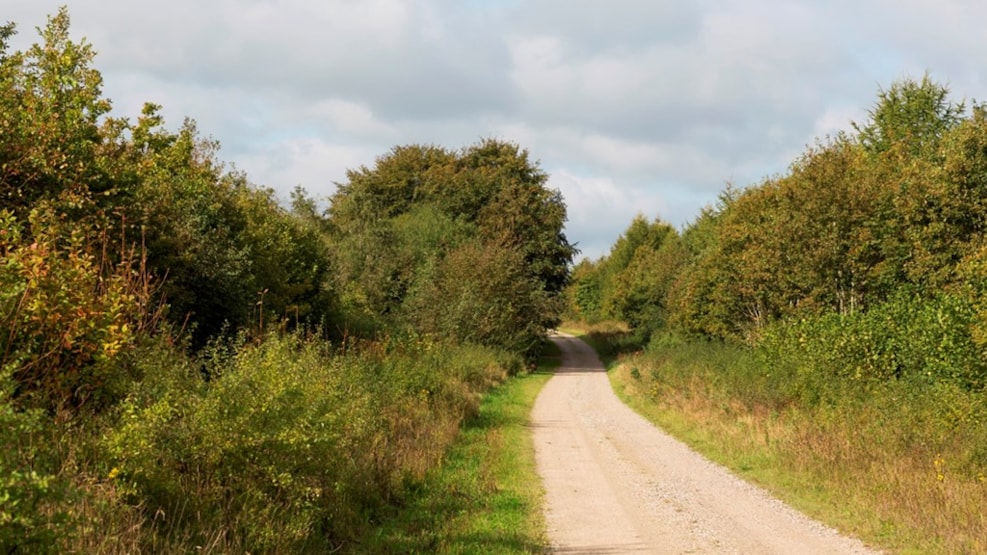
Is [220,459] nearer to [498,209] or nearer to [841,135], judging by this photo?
[841,135]

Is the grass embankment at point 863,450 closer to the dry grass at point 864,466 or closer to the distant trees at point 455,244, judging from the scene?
the dry grass at point 864,466

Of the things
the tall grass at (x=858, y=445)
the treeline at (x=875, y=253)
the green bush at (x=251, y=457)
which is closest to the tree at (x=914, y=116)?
the treeline at (x=875, y=253)

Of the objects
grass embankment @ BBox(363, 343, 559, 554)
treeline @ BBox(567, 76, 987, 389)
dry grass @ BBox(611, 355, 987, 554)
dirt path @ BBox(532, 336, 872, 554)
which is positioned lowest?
grass embankment @ BBox(363, 343, 559, 554)

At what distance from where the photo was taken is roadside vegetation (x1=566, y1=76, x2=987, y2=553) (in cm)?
1116

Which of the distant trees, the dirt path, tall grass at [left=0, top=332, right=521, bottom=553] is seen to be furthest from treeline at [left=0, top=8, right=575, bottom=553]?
the distant trees

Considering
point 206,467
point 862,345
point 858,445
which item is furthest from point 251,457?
point 862,345

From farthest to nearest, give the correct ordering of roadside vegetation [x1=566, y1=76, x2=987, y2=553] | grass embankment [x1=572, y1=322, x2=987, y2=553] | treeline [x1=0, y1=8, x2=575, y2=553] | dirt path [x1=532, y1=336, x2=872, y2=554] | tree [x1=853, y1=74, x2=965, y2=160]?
tree [x1=853, y1=74, x2=965, y2=160]
roadside vegetation [x1=566, y1=76, x2=987, y2=553]
grass embankment [x1=572, y1=322, x2=987, y2=553]
dirt path [x1=532, y1=336, x2=872, y2=554]
treeline [x1=0, y1=8, x2=575, y2=553]

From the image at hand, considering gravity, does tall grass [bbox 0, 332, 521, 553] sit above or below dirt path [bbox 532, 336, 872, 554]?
above

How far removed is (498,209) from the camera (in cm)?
4697

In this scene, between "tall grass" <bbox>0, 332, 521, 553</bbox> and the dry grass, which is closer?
"tall grass" <bbox>0, 332, 521, 553</bbox>

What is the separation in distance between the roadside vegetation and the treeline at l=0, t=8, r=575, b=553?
6.39m

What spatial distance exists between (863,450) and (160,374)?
Result: 35.9ft

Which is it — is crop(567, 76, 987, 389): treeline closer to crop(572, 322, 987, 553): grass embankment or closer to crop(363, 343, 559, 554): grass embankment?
crop(572, 322, 987, 553): grass embankment

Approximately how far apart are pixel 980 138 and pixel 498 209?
30960 mm
